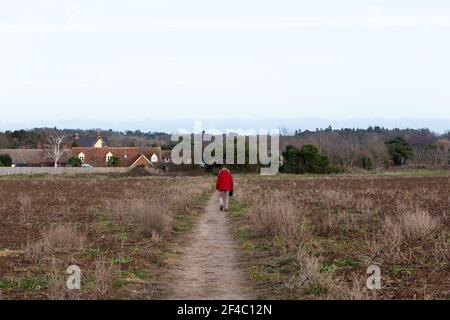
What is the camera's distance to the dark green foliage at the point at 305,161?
229ft

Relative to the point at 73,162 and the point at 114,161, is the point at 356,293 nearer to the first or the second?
the point at 114,161

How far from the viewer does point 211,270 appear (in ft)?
32.5

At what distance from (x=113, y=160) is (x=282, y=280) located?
71176mm

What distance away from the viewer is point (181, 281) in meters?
9.05

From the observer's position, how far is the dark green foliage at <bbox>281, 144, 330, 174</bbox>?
69.7 m

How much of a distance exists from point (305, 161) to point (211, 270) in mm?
61000

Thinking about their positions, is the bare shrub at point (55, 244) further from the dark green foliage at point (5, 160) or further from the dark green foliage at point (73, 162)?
the dark green foliage at point (5, 160)

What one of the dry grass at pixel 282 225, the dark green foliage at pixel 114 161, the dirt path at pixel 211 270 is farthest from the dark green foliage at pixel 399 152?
the dry grass at pixel 282 225

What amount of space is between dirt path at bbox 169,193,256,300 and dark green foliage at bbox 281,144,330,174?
5469 cm

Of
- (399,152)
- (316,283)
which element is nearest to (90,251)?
(316,283)

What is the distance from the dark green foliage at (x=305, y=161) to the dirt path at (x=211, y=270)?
179 feet
